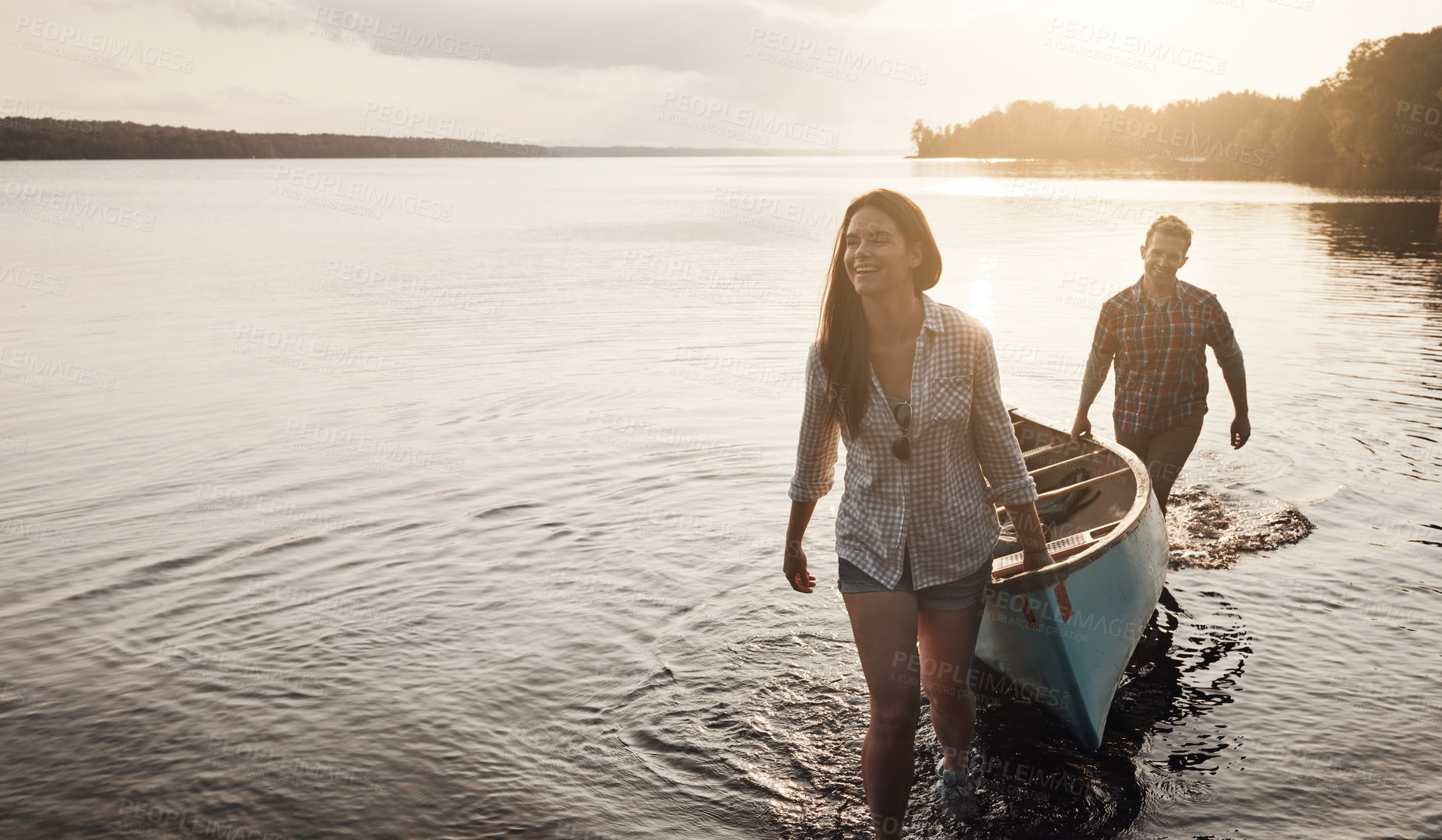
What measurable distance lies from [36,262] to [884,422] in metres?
35.3

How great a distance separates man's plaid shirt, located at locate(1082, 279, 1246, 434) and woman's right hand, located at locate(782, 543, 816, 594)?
348cm

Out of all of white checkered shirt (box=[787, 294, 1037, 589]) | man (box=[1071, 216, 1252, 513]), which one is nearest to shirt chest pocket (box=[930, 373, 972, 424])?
white checkered shirt (box=[787, 294, 1037, 589])

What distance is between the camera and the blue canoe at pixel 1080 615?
4836 millimetres

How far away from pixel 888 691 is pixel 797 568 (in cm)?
66

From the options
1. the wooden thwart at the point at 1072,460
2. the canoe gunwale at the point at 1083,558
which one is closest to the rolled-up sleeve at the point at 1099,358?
the wooden thwart at the point at 1072,460

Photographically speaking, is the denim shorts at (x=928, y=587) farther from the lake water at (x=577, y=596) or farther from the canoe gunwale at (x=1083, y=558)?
the lake water at (x=577, y=596)

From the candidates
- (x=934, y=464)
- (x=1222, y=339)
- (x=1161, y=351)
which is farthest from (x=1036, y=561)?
(x=1222, y=339)

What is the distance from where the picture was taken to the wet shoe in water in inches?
194

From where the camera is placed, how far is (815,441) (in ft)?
13.3

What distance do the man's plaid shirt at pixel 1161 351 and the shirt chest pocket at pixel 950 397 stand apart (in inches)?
132

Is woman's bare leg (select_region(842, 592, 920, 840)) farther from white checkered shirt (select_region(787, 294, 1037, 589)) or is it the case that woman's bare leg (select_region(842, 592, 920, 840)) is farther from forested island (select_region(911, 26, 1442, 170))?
forested island (select_region(911, 26, 1442, 170))

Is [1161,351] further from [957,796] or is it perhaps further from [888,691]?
[888,691]

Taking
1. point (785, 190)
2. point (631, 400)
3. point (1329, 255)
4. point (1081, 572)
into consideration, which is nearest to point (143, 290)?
point (631, 400)

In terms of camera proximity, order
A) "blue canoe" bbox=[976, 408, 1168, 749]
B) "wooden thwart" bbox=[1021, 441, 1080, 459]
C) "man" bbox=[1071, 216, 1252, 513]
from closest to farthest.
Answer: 1. "blue canoe" bbox=[976, 408, 1168, 749]
2. "man" bbox=[1071, 216, 1252, 513]
3. "wooden thwart" bbox=[1021, 441, 1080, 459]
